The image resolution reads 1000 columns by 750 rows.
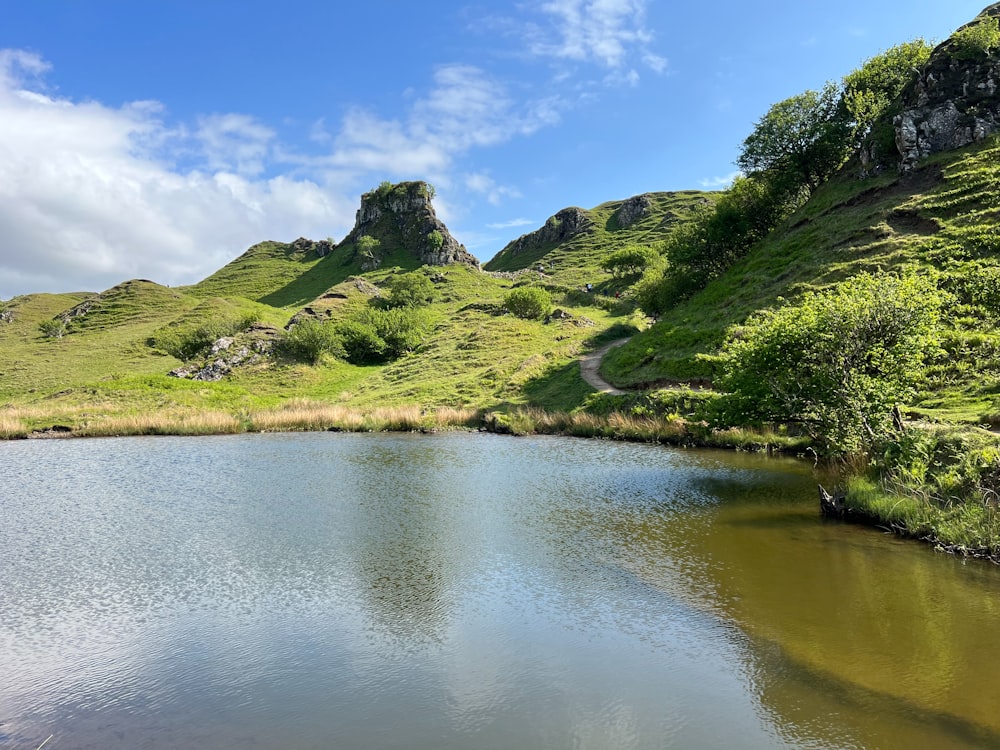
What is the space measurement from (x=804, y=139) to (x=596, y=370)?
112 ft

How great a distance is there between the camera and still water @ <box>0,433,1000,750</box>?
8773 mm

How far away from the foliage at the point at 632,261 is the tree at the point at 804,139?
184ft

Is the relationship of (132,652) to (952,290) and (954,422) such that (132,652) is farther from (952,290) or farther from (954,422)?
(952,290)

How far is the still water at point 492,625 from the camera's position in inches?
345

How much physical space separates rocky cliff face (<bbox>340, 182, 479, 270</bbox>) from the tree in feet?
372

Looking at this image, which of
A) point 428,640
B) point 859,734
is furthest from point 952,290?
point 428,640

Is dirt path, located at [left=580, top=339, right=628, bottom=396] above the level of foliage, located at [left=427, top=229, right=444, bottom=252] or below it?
below

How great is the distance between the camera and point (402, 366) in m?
78.3

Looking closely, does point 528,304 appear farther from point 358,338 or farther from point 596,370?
point 596,370

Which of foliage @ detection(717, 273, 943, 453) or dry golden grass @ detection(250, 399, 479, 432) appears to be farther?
dry golden grass @ detection(250, 399, 479, 432)

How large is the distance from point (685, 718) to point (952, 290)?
37.3 meters

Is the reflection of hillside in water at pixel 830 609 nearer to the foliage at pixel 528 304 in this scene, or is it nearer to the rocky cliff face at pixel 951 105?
the rocky cliff face at pixel 951 105

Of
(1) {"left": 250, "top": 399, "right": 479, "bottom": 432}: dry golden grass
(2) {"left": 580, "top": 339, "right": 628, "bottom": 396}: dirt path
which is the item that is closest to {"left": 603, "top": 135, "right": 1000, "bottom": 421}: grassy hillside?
(2) {"left": 580, "top": 339, "right": 628, "bottom": 396}: dirt path

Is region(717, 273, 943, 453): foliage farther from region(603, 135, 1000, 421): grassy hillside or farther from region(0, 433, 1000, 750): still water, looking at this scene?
region(603, 135, 1000, 421): grassy hillside
